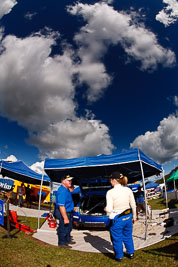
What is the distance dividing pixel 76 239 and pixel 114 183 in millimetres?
3258

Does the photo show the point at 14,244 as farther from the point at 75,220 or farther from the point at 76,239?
the point at 75,220

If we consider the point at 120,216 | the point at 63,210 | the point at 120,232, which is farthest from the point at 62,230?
the point at 120,216

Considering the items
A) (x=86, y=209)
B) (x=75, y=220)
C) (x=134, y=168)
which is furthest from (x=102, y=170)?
(x=75, y=220)

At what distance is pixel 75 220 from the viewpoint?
6832mm

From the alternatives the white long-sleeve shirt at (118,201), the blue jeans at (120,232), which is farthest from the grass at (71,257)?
the white long-sleeve shirt at (118,201)

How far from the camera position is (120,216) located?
10.8ft

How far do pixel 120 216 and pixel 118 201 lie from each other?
0.28 metres

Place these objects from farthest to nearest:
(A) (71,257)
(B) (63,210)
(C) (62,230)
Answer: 1. (C) (62,230)
2. (B) (63,210)
3. (A) (71,257)

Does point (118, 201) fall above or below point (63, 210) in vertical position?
above

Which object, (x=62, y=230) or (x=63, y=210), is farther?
(x=62, y=230)

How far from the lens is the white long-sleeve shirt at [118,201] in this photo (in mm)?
3318

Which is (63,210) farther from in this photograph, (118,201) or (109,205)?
(118,201)

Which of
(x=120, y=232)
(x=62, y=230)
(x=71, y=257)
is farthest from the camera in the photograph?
(x=62, y=230)

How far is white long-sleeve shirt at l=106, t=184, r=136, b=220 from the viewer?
10.9ft
